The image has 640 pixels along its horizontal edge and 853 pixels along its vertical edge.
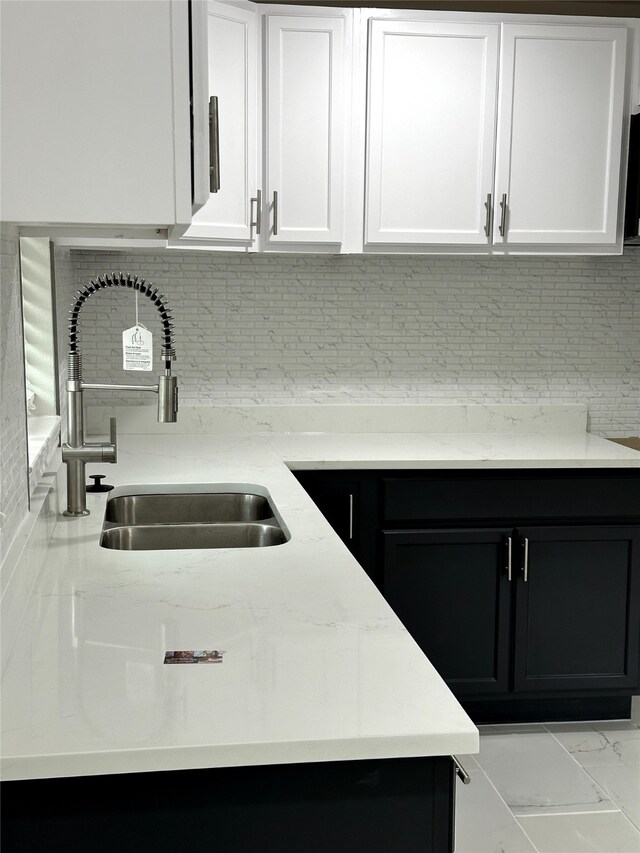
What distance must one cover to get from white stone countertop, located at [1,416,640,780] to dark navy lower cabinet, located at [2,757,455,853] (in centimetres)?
8

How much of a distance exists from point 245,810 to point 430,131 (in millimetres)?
2664

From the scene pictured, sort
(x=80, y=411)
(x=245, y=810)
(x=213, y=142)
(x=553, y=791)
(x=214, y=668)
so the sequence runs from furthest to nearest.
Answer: (x=553, y=791) → (x=80, y=411) → (x=213, y=142) → (x=214, y=668) → (x=245, y=810)

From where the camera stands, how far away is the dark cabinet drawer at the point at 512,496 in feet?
10.5

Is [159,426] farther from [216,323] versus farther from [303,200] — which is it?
[303,200]

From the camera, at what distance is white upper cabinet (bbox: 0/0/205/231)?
124 centimetres

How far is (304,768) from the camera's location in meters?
1.19

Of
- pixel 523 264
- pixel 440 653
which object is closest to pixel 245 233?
pixel 523 264

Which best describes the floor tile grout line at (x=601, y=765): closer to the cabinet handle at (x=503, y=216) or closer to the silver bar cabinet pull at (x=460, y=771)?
the silver bar cabinet pull at (x=460, y=771)

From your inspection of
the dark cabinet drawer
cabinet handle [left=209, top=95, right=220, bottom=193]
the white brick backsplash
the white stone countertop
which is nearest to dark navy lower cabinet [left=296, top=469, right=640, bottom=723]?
the dark cabinet drawer

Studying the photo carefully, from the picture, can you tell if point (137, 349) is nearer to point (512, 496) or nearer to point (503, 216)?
point (512, 496)

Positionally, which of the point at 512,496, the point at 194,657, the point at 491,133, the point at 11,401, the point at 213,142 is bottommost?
the point at 512,496

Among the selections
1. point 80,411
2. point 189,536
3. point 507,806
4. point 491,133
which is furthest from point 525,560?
point 80,411

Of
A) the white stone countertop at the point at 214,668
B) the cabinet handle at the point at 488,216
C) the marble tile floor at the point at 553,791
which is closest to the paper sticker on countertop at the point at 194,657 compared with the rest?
the white stone countertop at the point at 214,668

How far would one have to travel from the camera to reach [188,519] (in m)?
2.66
